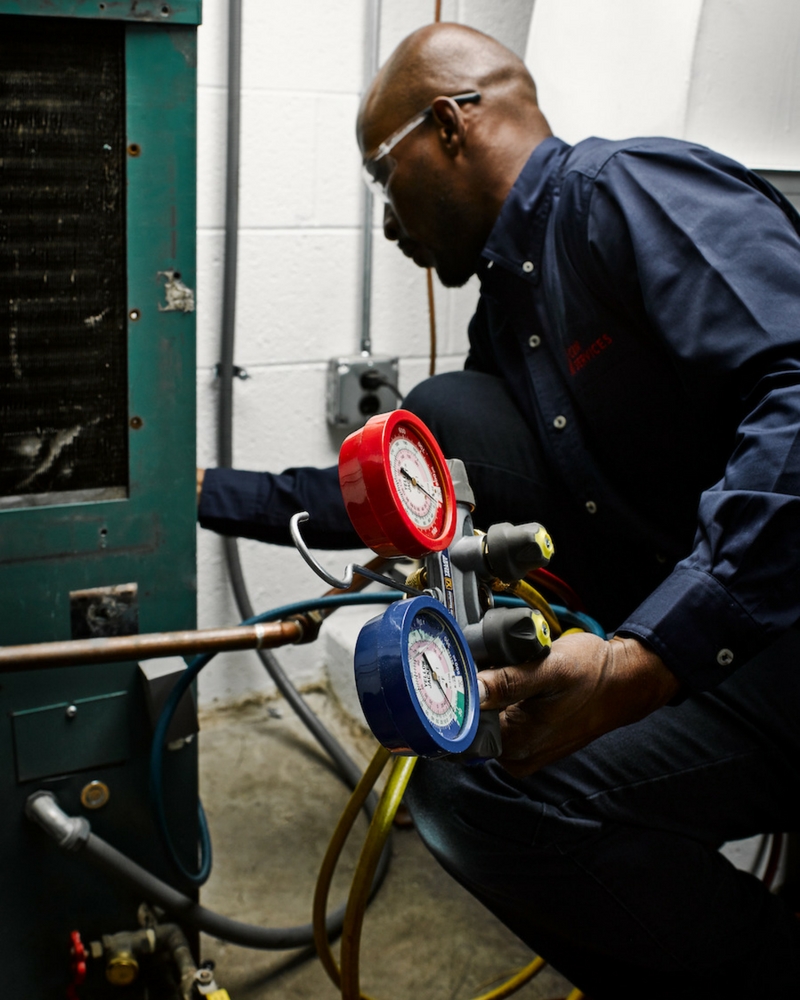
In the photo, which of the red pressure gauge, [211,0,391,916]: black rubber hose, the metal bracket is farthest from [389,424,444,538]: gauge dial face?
the metal bracket

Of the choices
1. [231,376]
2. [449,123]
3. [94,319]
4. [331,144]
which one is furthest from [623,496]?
[331,144]

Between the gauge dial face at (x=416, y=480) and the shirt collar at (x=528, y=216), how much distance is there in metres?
0.52

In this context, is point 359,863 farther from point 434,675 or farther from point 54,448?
point 54,448

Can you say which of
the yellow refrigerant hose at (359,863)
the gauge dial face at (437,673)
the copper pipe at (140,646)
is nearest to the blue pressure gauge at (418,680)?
the gauge dial face at (437,673)

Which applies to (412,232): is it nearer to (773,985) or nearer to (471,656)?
(471,656)

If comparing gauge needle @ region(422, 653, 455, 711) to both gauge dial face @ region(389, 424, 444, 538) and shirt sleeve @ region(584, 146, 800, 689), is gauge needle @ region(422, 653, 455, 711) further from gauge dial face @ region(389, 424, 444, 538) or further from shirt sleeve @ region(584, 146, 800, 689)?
shirt sleeve @ region(584, 146, 800, 689)

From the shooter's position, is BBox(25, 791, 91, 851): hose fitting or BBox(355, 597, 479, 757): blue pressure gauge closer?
BBox(355, 597, 479, 757): blue pressure gauge

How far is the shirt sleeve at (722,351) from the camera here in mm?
773

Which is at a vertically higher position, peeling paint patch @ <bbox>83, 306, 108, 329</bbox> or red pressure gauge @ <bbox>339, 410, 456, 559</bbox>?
peeling paint patch @ <bbox>83, 306, 108, 329</bbox>

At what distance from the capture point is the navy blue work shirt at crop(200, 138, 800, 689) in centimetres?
78

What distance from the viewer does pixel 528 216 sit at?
1.17 meters

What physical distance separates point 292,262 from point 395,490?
124cm

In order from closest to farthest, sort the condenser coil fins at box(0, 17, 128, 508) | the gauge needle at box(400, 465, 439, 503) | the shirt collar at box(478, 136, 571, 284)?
the gauge needle at box(400, 465, 439, 503) < the condenser coil fins at box(0, 17, 128, 508) < the shirt collar at box(478, 136, 571, 284)

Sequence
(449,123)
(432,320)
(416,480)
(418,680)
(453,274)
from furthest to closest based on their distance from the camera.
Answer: (432,320) → (453,274) → (449,123) → (416,480) → (418,680)
